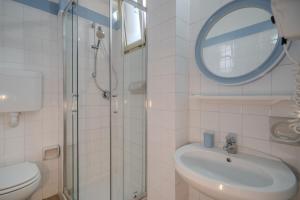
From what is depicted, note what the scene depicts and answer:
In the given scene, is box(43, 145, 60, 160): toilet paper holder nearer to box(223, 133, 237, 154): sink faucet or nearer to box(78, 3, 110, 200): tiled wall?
box(78, 3, 110, 200): tiled wall

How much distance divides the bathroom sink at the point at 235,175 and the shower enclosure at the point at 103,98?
0.57m

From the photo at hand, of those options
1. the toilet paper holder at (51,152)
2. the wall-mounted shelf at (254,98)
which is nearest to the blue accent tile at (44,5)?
the toilet paper holder at (51,152)

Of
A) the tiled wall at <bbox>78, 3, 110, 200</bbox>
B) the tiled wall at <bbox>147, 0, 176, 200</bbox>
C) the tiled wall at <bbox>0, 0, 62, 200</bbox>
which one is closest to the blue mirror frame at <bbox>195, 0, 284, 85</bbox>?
the tiled wall at <bbox>147, 0, 176, 200</bbox>

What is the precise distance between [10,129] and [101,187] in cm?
112

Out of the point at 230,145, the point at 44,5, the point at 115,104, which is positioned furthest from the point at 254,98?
the point at 44,5

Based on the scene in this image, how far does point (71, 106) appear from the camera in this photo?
161 cm

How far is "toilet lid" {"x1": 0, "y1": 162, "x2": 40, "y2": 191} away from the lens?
1146 millimetres

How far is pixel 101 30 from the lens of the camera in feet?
5.89

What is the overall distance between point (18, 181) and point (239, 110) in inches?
67.3

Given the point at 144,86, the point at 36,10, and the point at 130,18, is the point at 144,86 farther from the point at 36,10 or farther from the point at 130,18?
the point at 36,10

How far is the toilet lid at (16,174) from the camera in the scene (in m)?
1.15

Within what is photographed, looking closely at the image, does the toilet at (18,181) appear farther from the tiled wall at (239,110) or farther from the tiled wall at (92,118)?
the tiled wall at (239,110)

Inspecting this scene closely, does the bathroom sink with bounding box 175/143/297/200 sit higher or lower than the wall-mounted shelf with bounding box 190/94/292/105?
lower

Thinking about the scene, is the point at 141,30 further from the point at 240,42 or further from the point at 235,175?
the point at 235,175
